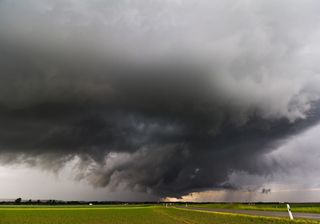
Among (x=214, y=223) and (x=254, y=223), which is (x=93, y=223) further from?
(x=254, y=223)

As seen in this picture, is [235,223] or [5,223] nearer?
[235,223]

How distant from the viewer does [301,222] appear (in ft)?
99.4

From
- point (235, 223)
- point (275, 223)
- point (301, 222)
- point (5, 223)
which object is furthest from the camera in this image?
point (5, 223)

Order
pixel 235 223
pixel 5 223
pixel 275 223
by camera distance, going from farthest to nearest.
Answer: pixel 5 223 < pixel 235 223 < pixel 275 223

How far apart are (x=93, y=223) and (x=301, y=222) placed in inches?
1000

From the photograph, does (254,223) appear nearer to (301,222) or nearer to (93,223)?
(301,222)

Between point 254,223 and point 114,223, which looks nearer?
point 254,223

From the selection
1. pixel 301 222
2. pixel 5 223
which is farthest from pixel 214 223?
pixel 5 223

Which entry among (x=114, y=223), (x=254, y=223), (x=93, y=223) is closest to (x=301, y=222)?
(x=254, y=223)

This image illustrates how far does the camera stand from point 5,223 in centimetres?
4012

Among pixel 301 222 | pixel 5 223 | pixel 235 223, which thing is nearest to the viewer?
pixel 301 222

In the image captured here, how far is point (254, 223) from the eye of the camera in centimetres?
3375

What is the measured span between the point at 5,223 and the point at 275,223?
1242 inches

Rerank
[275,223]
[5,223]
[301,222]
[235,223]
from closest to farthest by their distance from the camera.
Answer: [301,222]
[275,223]
[235,223]
[5,223]
